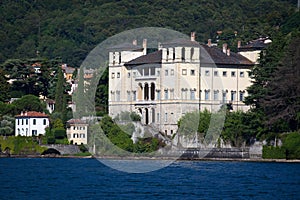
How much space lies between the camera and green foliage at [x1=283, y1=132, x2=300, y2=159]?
249ft

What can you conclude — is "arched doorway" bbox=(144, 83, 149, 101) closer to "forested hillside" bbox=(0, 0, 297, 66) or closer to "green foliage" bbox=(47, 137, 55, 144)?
"green foliage" bbox=(47, 137, 55, 144)

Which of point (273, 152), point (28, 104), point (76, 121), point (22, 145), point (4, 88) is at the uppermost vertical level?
point (4, 88)

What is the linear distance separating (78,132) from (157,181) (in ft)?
119

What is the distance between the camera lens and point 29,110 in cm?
10338

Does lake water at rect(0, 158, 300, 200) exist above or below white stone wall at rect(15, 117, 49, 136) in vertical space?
below

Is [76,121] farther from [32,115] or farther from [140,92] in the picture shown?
[140,92]

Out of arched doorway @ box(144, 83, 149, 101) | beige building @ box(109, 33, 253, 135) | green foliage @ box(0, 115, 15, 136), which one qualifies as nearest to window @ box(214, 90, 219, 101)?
beige building @ box(109, 33, 253, 135)

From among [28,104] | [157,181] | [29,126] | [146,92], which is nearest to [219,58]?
[146,92]

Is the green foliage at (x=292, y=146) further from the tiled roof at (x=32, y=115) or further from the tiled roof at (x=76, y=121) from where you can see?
A: the tiled roof at (x=32, y=115)

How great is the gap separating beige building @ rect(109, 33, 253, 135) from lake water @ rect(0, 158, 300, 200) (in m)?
16.7

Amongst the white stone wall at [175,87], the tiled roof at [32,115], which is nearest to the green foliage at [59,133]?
the white stone wall at [175,87]

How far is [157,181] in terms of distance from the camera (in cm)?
5844

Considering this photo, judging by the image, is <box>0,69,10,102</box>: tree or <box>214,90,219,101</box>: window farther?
<box>0,69,10,102</box>: tree

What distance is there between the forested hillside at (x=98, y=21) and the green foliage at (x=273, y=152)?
228 feet
